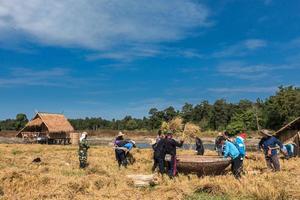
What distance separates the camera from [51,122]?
52.0 m

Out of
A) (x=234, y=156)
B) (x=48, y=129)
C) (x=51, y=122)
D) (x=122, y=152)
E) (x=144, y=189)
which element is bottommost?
(x=144, y=189)

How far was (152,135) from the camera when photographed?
267ft

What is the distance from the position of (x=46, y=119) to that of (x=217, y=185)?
142 feet

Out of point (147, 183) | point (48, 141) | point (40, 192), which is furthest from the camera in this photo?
point (48, 141)

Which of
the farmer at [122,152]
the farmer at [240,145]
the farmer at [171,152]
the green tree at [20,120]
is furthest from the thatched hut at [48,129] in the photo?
the green tree at [20,120]

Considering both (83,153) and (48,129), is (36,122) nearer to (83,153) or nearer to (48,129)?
(48,129)

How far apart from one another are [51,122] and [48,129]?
2.10m

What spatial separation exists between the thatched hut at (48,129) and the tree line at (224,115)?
18.3m

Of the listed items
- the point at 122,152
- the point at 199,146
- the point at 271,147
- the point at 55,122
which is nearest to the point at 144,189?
the point at 271,147

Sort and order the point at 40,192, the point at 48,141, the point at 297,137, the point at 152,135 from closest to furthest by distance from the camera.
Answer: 1. the point at 40,192
2. the point at 297,137
3. the point at 48,141
4. the point at 152,135

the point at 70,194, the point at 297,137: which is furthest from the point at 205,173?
the point at 297,137

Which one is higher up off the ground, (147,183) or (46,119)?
(46,119)

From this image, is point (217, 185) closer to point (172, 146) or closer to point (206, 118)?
point (172, 146)

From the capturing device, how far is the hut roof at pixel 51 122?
167 feet
